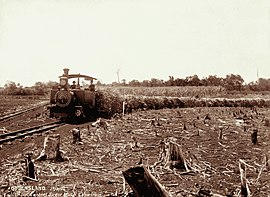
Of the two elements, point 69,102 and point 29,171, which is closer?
point 29,171

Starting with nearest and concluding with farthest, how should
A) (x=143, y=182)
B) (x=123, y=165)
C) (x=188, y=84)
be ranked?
1. (x=143, y=182)
2. (x=123, y=165)
3. (x=188, y=84)

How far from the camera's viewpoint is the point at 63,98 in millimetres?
18312

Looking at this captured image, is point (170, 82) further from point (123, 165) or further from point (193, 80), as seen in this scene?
point (123, 165)

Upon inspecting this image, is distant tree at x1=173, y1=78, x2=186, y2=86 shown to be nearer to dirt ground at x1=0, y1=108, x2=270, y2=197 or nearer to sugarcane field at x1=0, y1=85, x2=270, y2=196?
sugarcane field at x1=0, y1=85, x2=270, y2=196

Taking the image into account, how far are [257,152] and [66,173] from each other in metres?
6.18

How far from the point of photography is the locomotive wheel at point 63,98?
719 inches

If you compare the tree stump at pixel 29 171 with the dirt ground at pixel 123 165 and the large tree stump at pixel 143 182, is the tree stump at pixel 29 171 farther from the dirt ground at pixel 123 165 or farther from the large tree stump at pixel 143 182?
the large tree stump at pixel 143 182

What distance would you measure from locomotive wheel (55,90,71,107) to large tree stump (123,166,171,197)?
14369 millimetres

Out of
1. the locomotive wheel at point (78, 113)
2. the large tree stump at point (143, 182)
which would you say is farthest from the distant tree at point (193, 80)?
the large tree stump at point (143, 182)

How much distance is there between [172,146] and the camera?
779cm

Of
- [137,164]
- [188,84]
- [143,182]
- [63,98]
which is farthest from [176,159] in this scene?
[188,84]

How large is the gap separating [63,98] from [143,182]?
14.7 m

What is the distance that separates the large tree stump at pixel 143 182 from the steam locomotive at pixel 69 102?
14.3 metres

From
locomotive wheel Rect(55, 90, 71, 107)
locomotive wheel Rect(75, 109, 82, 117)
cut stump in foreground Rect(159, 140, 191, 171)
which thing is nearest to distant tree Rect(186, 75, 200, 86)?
locomotive wheel Rect(75, 109, 82, 117)
